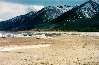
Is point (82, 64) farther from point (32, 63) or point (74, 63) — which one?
point (32, 63)

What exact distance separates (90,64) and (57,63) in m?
4.60

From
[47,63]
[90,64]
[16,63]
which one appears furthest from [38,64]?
[90,64]

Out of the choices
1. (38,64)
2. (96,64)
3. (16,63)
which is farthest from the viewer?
(16,63)

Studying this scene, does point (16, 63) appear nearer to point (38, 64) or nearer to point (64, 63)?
point (38, 64)

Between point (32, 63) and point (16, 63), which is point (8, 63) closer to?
point (16, 63)

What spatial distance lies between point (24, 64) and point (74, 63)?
5674mm

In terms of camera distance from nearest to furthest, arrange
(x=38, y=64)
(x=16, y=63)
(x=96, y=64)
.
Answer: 1. (x=96, y=64)
2. (x=38, y=64)
3. (x=16, y=63)

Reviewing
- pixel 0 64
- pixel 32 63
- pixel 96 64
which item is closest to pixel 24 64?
pixel 32 63

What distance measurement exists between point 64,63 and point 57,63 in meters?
0.83

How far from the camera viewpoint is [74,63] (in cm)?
3444

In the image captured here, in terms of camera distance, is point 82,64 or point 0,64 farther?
point 0,64

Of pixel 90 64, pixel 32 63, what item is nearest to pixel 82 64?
pixel 90 64

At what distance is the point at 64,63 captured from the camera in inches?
1372

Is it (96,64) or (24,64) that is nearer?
(96,64)
